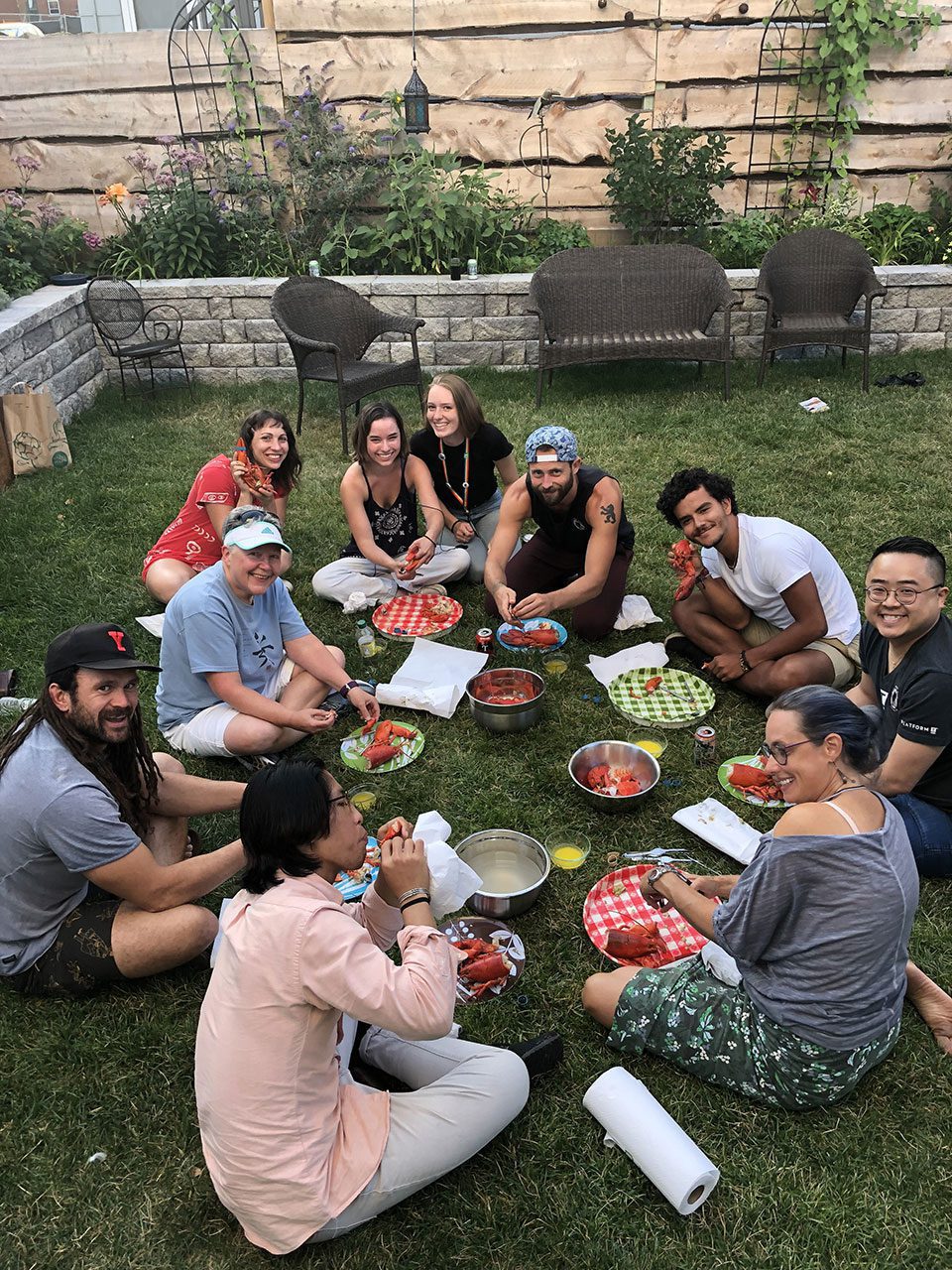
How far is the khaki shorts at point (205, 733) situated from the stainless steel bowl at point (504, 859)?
123 centimetres

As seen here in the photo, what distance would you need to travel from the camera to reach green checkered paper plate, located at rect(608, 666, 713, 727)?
4.74m

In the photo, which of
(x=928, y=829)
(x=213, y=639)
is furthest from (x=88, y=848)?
(x=928, y=829)

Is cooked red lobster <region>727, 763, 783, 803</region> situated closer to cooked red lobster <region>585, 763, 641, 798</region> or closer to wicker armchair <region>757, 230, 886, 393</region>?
cooked red lobster <region>585, 763, 641, 798</region>

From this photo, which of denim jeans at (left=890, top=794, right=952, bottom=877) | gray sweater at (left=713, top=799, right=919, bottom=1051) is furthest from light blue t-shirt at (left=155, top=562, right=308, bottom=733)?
denim jeans at (left=890, top=794, right=952, bottom=877)

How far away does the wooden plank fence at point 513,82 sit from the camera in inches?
378

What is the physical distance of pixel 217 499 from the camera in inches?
216

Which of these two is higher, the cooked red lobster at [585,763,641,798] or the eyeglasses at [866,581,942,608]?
the eyeglasses at [866,581,942,608]

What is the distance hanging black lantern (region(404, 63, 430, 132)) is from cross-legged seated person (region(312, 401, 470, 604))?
15.1ft

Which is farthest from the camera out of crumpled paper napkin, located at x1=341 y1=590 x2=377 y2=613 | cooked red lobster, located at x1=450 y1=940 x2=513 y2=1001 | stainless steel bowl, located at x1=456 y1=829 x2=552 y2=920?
crumpled paper napkin, located at x1=341 y1=590 x2=377 y2=613

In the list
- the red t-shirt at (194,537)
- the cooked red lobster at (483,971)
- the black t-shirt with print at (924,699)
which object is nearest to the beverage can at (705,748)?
the black t-shirt with print at (924,699)

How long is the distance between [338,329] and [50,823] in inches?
271

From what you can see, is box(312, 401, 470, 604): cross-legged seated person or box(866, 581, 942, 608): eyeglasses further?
box(312, 401, 470, 604): cross-legged seated person

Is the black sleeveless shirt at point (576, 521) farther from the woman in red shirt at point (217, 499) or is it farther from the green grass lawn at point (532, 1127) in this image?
the woman in red shirt at point (217, 499)

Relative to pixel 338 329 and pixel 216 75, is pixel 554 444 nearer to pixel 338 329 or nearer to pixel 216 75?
pixel 338 329
